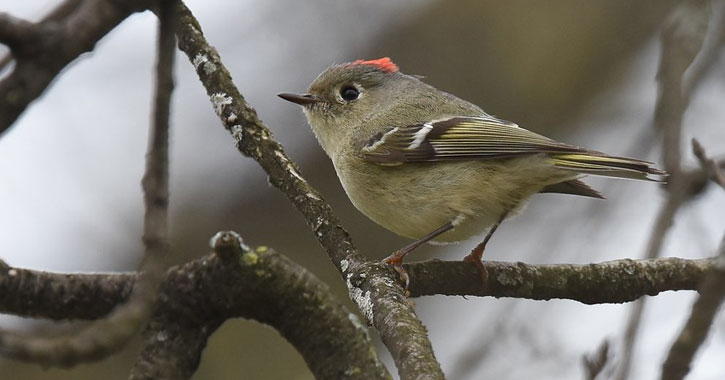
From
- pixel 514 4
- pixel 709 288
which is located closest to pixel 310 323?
pixel 709 288

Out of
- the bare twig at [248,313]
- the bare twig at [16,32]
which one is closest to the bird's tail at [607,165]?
the bare twig at [248,313]

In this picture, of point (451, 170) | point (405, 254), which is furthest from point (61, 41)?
point (451, 170)

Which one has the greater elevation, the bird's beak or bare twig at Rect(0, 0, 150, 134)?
the bird's beak

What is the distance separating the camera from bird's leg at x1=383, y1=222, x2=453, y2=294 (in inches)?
97.1

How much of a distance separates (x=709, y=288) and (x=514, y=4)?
4.38m

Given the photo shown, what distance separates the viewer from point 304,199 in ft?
8.62

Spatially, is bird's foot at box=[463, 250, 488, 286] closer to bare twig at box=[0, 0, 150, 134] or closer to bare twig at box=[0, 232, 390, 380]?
bare twig at box=[0, 232, 390, 380]

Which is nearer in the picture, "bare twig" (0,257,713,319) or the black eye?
"bare twig" (0,257,713,319)

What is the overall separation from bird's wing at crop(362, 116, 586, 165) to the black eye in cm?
45

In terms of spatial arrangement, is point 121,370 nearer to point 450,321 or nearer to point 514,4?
point 450,321

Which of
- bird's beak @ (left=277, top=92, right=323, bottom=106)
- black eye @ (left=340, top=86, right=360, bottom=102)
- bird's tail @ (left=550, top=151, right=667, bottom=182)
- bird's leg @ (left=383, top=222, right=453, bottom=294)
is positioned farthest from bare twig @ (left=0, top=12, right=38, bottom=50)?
black eye @ (left=340, top=86, right=360, bottom=102)

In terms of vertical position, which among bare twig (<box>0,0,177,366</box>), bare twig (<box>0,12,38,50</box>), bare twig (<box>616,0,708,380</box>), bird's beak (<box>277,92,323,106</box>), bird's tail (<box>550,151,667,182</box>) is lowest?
bare twig (<box>0,0,177,366</box>)

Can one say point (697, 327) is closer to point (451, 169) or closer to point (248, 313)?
point (248, 313)

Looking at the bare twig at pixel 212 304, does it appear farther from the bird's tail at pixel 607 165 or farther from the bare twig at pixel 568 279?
the bird's tail at pixel 607 165
